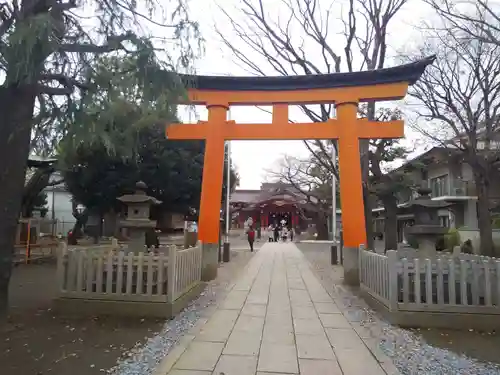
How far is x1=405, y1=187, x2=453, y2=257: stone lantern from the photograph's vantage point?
785cm

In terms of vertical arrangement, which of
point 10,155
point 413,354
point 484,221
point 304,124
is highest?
point 304,124

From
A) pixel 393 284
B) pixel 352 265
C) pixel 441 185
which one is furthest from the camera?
pixel 441 185

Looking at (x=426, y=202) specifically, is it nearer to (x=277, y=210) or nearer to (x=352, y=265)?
(x=352, y=265)

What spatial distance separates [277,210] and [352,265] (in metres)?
32.6

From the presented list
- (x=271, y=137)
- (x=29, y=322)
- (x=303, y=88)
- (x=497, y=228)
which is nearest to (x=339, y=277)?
(x=271, y=137)

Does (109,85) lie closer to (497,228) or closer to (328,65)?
(328,65)

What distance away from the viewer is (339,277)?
11164 millimetres

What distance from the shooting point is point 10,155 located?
5.61 meters

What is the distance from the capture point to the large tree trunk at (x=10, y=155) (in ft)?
18.1

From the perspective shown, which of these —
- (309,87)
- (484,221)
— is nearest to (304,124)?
(309,87)

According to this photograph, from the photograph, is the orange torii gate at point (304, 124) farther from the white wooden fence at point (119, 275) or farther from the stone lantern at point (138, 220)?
the white wooden fence at point (119, 275)

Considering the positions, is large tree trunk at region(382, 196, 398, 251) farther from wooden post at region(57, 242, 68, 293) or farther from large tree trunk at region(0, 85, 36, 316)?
large tree trunk at region(0, 85, 36, 316)

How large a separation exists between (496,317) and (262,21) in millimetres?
11072

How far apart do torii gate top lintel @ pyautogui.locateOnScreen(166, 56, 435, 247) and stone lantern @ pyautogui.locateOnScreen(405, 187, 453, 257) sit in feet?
5.60
